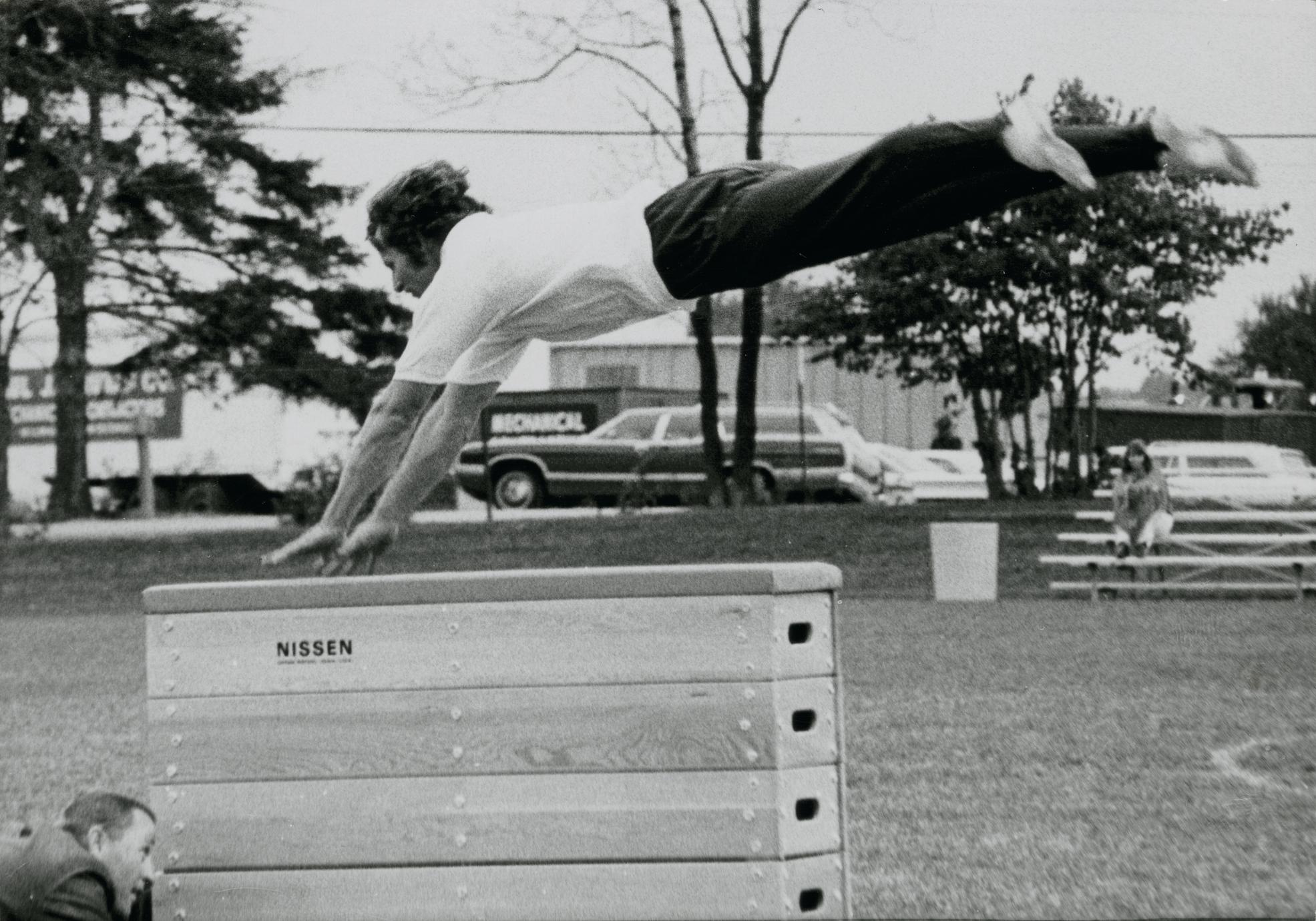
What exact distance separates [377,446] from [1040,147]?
2.10m

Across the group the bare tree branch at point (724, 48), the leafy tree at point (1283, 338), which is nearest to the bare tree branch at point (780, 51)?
the bare tree branch at point (724, 48)

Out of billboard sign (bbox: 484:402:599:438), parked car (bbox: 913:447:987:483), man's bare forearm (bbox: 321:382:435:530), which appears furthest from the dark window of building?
man's bare forearm (bbox: 321:382:435:530)

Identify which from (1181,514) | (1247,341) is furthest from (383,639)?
(1247,341)

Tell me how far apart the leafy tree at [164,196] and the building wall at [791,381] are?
941 centimetres

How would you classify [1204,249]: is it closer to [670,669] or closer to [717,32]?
[717,32]

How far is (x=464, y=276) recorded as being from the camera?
5.56 m

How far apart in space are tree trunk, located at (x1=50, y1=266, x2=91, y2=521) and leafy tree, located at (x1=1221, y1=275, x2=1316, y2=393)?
3318 cm

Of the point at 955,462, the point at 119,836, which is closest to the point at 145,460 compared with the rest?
the point at 955,462

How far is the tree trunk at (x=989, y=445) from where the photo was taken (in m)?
27.3

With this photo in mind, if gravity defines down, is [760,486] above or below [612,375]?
below

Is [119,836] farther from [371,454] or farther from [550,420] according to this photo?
[550,420]

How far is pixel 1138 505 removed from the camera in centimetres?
2033

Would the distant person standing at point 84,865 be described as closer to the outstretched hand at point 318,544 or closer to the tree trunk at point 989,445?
the outstretched hand at point 318,544

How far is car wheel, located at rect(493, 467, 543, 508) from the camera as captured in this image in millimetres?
30109
